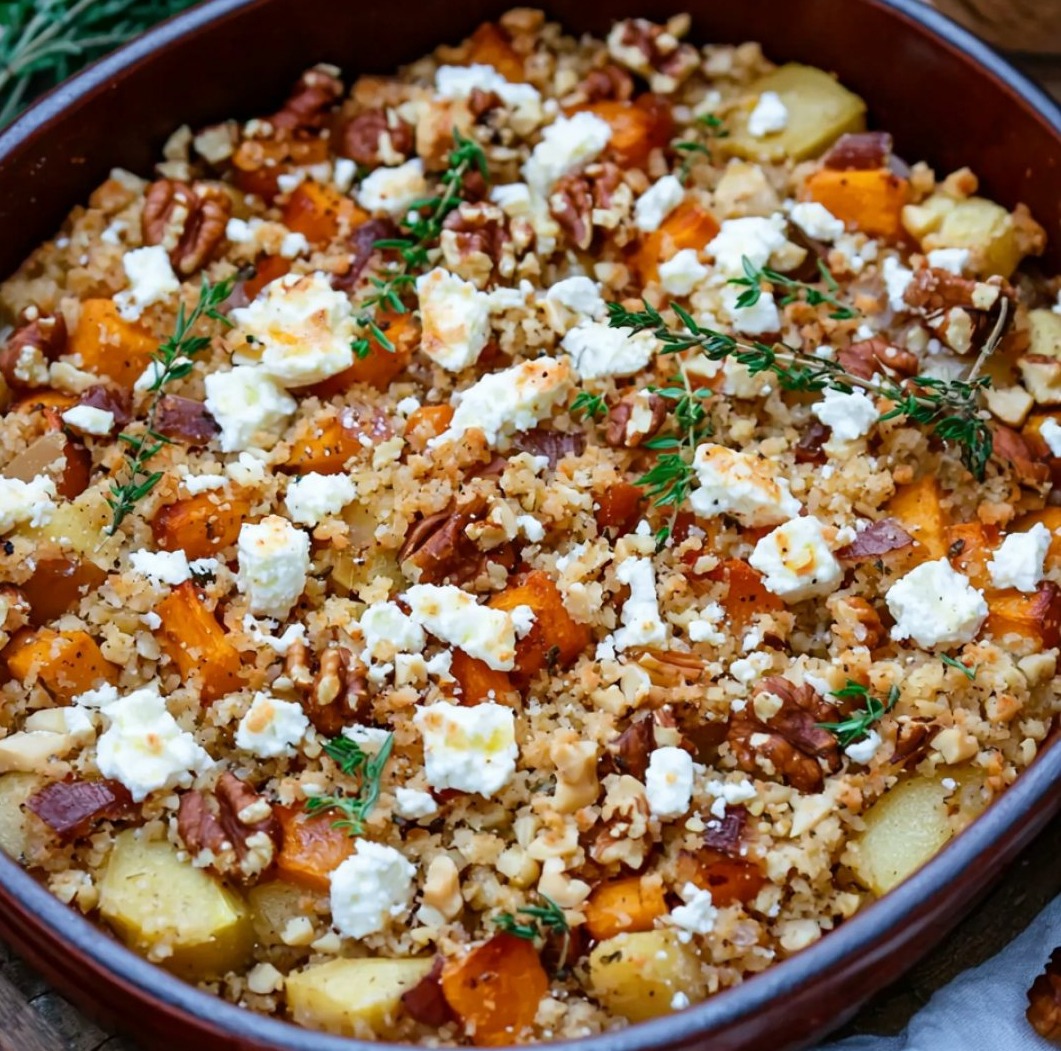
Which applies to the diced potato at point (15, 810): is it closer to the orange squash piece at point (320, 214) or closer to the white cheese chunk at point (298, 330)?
the white cheese chunk at point (298, 330)

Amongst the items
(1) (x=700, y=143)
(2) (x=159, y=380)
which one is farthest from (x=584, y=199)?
(2) (x=159, y=380)

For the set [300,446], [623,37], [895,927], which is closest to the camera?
[895,927]

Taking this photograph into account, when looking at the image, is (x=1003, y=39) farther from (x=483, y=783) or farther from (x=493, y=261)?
(x=483, y=783)

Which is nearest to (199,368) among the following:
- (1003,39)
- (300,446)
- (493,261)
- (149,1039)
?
(300,446)

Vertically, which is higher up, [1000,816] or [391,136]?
[391,136]

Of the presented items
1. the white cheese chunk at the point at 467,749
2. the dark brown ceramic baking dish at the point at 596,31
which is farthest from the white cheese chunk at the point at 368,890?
the dark brown ceramic baking dish at the point at 596,31

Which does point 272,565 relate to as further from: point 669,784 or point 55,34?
point 55,34

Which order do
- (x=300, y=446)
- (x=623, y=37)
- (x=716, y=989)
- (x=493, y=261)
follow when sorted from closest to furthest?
(x=716, y=989)
(x=300, y=446)
(x=493, y=261)
(x=623, y=37)
